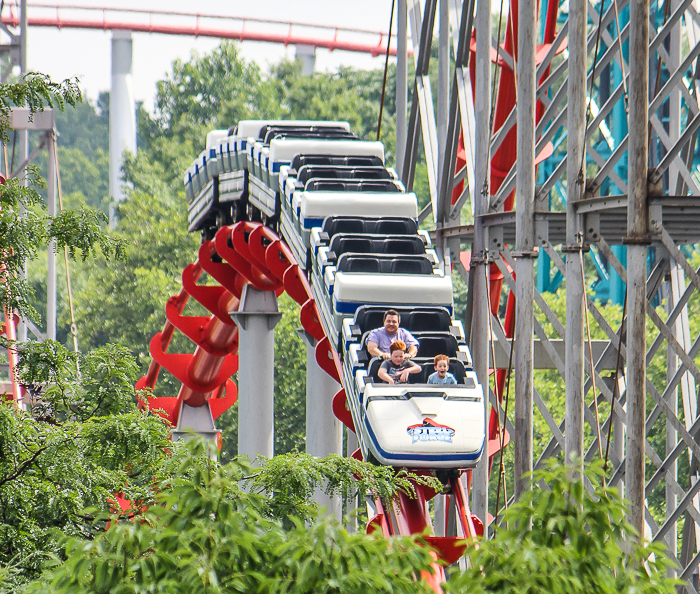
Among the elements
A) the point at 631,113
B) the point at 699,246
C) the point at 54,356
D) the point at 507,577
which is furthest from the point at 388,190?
the point at 699,246

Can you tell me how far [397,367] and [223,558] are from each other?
7.32 metres

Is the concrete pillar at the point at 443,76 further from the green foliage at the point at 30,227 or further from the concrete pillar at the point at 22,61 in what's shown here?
the green foliage at the point at 30,227

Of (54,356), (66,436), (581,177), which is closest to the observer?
(66,436)

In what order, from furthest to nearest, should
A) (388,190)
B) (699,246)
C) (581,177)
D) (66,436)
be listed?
(699,246) → (388,190) → (581,177) → (66,436)

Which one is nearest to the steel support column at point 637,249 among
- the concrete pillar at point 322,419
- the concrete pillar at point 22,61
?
the concrete pillar at point 22,61

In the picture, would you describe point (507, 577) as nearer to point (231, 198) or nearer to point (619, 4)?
point (619, 4)

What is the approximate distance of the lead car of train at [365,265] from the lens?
34.0ft

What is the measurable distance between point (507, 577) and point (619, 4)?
9.27 metres

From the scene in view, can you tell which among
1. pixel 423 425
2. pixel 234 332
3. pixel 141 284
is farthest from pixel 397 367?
pixel 141 284

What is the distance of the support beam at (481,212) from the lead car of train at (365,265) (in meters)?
0.55

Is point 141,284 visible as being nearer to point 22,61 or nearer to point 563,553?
point 22,61

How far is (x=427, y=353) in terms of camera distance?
11.9 meters

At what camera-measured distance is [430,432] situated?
1024 centimetres

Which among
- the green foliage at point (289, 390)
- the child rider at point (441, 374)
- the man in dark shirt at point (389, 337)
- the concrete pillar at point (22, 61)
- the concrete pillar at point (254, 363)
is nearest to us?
the child rider at point (441, 374)
